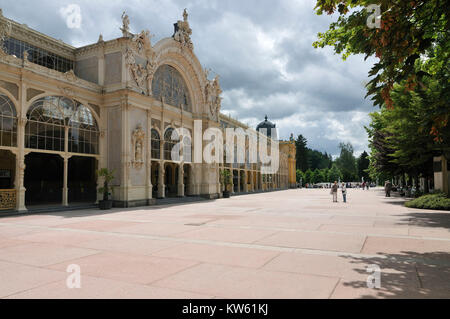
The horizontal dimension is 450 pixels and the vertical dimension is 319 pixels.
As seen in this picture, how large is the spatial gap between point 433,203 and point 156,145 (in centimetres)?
2061

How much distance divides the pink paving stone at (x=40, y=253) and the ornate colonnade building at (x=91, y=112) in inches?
452

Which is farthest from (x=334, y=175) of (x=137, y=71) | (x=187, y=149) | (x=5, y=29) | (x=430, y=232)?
(x=430, y=232)

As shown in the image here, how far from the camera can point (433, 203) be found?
19.3 metres

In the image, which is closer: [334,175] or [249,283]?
[249,283]

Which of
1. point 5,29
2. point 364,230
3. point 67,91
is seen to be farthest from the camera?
point 67,91

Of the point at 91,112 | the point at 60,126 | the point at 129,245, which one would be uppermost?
the point at 91,112

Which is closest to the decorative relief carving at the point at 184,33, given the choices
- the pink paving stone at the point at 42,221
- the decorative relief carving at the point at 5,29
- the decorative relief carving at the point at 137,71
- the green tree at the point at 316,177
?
the decorative relief carving at the point at 137,71

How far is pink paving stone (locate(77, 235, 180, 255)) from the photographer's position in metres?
7.88

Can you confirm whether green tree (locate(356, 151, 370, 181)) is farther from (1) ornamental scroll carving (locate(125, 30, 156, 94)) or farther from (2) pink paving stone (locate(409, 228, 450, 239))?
(2) pink paving stone (locate(409, 228, 450, 239))

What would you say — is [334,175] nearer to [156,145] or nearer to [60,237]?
[156,145]

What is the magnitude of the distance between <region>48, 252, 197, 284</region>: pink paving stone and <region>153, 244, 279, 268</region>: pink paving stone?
1.49ft

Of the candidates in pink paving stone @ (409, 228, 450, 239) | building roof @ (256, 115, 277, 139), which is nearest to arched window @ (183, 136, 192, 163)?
pink paving stone @ (409, 228, 450, 239)
